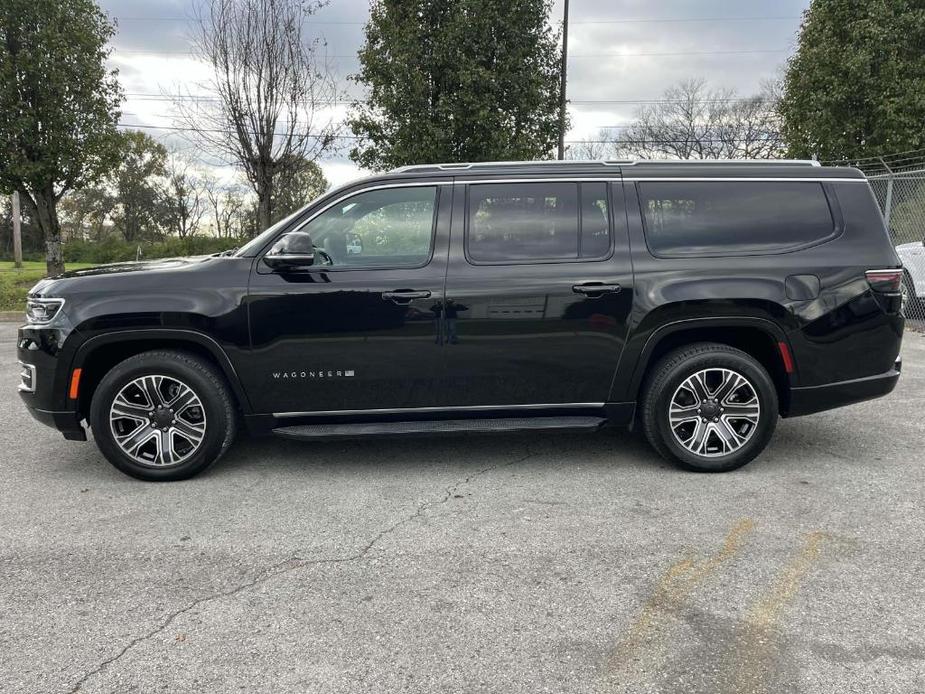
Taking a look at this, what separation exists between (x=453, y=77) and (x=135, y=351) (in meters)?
11.2

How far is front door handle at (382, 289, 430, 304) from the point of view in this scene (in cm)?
415

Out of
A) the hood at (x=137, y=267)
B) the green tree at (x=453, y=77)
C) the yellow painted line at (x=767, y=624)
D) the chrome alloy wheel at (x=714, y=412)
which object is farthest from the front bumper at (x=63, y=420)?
the green tree at (x=453, y=77)

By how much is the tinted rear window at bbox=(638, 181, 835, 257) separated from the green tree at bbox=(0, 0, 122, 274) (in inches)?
519

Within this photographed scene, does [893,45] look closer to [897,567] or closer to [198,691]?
[897,567]

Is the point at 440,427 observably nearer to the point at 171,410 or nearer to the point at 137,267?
the point at 171,410

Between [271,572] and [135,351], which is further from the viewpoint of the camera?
[135,351]

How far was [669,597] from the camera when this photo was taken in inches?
113

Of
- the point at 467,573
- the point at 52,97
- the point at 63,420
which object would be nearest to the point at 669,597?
the point at 467,573

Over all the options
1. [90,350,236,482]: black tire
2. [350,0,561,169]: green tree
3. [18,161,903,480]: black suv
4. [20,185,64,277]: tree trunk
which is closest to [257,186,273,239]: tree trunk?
[350,0,561,169]: green tree

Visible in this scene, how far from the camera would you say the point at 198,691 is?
2.30m

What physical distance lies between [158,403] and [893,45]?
54.6 feet

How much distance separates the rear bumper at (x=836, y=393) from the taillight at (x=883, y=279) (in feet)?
1.81

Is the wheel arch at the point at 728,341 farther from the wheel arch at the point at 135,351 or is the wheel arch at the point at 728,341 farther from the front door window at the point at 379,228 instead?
the wheel arch at the point at 135,351

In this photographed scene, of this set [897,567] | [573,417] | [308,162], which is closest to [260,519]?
[573,417]
